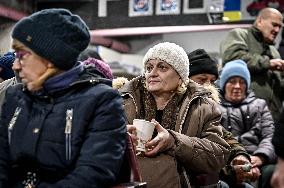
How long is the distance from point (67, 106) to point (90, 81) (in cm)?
13

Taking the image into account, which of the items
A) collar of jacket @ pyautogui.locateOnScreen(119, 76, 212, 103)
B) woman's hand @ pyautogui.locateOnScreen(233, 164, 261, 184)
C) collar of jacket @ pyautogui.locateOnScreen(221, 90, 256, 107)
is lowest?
woman's hand @ pyautogui.locateOnScreen(233, 164, 261, 184)

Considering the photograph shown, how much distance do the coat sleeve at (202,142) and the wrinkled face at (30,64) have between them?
0.96 meters

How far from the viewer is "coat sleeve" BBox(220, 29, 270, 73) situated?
4.90 m

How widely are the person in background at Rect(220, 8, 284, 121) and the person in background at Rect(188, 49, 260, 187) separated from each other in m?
1.04

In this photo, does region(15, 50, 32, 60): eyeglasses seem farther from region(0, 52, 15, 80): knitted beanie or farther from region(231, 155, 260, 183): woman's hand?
region(231, 155, 260, 183): woman's hand

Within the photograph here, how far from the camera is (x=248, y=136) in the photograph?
14.4 ft

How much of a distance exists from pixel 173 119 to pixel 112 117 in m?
1.06

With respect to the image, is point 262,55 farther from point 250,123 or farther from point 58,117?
point 58,117

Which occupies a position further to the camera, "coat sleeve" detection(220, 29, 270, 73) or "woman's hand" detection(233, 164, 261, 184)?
"coat sleeve" detection(220, 29, 270, 73)

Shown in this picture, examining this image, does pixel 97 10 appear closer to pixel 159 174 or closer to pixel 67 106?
pixel 159 174

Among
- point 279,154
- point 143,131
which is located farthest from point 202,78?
point 279,154

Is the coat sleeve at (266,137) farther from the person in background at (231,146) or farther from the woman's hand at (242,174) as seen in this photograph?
the woman's hand at (242,174)

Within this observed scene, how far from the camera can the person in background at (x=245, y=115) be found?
4.34 m

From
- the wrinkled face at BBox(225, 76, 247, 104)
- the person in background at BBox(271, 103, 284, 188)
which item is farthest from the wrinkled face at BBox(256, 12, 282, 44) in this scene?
the person in background at BBox(271, 103, 284, 188)
